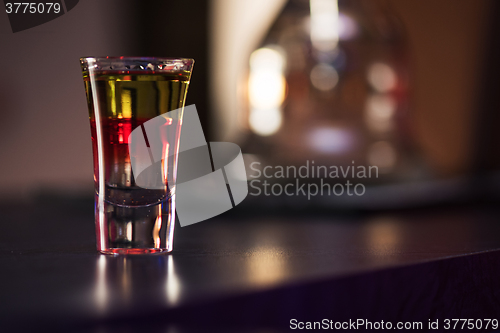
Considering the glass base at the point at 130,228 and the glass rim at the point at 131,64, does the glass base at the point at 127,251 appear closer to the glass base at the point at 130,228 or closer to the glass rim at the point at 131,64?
the glass base at the point at 130,228

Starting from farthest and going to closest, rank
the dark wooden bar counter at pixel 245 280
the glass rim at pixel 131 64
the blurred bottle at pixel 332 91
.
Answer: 1. the blurred bottle at pixel 332 91
2. the glass rim at pixel 131 64
3. the dark wooden bar counter at pixel 245 280

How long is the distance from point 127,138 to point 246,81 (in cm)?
146

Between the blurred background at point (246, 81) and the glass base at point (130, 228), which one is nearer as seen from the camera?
the glass base at point (130, 228)

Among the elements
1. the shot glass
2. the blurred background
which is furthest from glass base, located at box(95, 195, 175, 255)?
the blurred background

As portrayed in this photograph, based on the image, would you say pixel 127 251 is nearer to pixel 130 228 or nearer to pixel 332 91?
pixel 130 228

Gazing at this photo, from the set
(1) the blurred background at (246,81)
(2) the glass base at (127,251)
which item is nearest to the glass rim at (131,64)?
(2) the glass base at (127,251)

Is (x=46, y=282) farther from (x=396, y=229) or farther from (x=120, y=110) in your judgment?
(x=396, y=229)

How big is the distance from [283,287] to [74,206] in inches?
23.1

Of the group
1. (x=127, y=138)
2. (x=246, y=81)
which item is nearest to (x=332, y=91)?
(x=246, y=81)

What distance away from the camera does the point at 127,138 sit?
42cm

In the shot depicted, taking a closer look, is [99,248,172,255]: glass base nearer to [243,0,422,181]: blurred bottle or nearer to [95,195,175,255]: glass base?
[95,195,175,255]: glass base

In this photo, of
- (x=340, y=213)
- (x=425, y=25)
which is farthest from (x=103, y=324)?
(x=425, y=25)

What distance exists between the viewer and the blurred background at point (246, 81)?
1.67 metres

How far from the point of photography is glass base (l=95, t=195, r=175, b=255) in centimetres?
42
